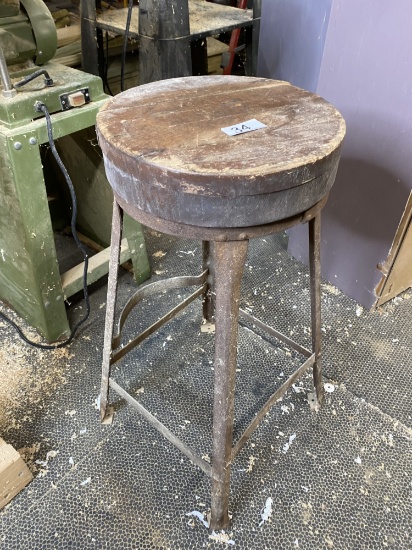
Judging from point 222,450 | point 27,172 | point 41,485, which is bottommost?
point 41,485

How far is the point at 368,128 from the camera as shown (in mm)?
1458

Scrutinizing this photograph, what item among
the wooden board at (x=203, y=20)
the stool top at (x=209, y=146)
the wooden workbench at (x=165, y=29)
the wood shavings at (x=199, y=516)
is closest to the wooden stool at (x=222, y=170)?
the stool top at (x=209, y=146)

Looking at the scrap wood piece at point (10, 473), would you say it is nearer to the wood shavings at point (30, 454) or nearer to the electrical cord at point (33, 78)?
the wood shavings at point (30, 454)

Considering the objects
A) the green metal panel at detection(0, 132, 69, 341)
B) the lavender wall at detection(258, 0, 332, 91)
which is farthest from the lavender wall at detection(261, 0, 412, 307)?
the green metal panel at detection(0, 132, 69, 341)

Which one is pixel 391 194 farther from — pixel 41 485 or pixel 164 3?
pixel 41 485

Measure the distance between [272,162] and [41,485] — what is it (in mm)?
1004

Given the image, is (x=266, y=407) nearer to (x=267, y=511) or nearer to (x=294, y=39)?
(x=267, y=511)

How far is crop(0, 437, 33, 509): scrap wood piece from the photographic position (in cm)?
112

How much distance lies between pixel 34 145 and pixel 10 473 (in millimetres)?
830

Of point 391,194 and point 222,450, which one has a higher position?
point 391,194

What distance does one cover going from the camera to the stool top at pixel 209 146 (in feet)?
2.48

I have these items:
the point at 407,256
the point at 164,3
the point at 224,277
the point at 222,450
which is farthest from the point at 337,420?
the point at 164,3

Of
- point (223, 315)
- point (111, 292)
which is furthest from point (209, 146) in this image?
point (111, 292)

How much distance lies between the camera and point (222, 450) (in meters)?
1.00
